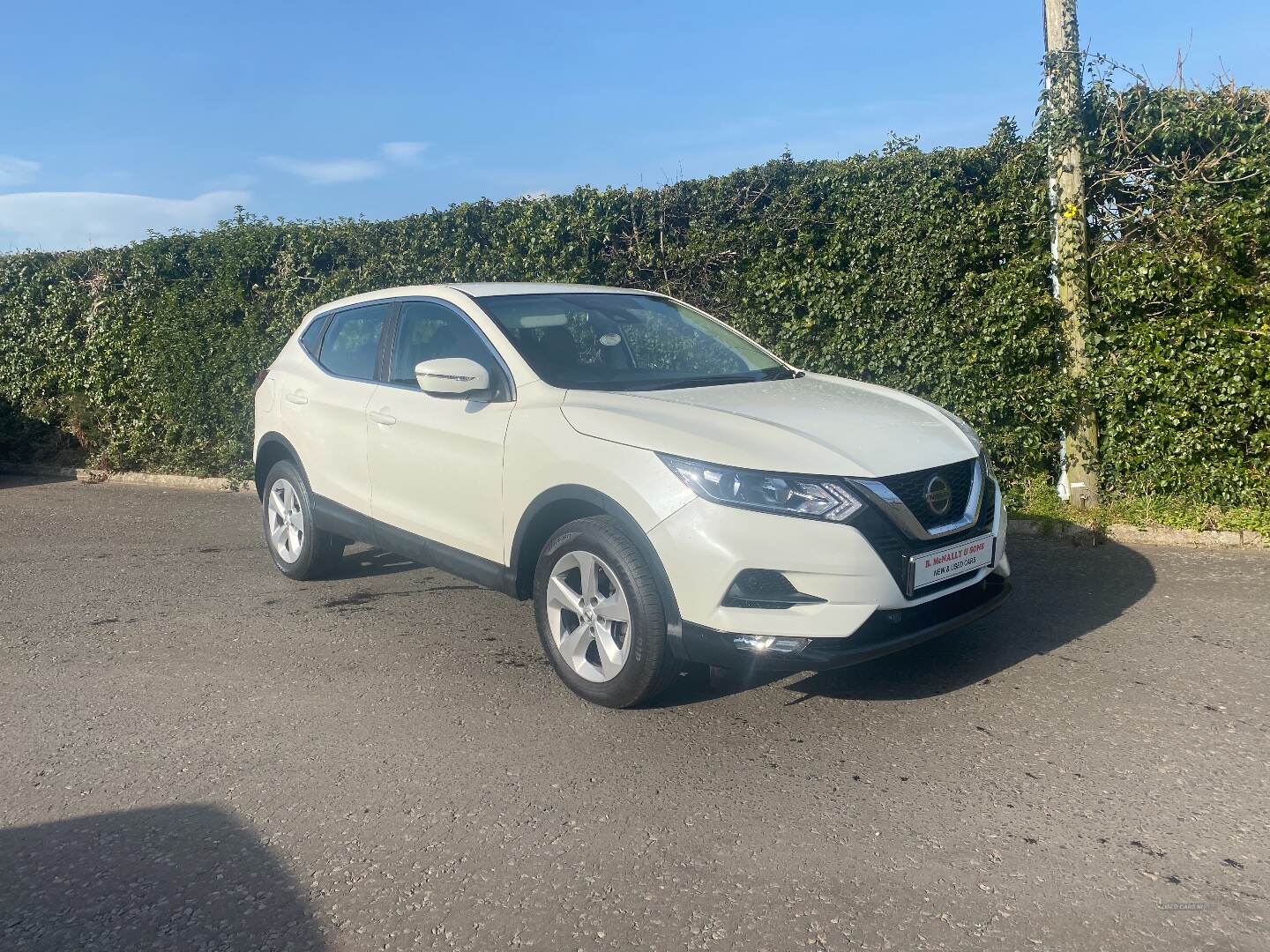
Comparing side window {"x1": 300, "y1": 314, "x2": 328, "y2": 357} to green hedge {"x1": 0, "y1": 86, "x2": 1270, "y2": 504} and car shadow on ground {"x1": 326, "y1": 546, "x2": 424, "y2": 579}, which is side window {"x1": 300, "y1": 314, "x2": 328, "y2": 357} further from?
green hedge {"x1": 0, "y1": 86, "x2": 1270, "y2": 504}

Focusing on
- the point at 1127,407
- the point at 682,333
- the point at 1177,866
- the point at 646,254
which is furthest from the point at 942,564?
the point at 646,254

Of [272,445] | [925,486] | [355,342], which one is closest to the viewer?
[925,486]

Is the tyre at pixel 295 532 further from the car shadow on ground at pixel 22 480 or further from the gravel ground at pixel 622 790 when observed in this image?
the car shadow on ground at pixel 22 480

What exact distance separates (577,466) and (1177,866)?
2.45 metres

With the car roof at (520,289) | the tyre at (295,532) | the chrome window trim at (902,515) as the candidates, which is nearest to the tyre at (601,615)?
the chrome window trim at (902,515)

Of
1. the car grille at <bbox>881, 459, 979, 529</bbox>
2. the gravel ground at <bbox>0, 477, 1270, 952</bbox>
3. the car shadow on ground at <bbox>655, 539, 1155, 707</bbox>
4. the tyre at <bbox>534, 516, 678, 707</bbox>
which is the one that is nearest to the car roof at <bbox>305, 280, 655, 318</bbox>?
the tyre at <bbox>534, 516, 678, 707</bbox>

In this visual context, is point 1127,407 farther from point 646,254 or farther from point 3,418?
point 3,418

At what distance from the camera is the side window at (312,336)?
6.53 meters

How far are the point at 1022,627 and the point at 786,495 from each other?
215 cm

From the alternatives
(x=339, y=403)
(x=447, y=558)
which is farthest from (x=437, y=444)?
(x=339, y=403)

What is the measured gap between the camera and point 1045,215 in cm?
743

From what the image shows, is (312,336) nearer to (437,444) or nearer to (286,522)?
(286,522)

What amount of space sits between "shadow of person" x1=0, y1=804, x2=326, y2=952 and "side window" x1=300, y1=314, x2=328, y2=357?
11.6ft

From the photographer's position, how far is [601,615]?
4250 mm
